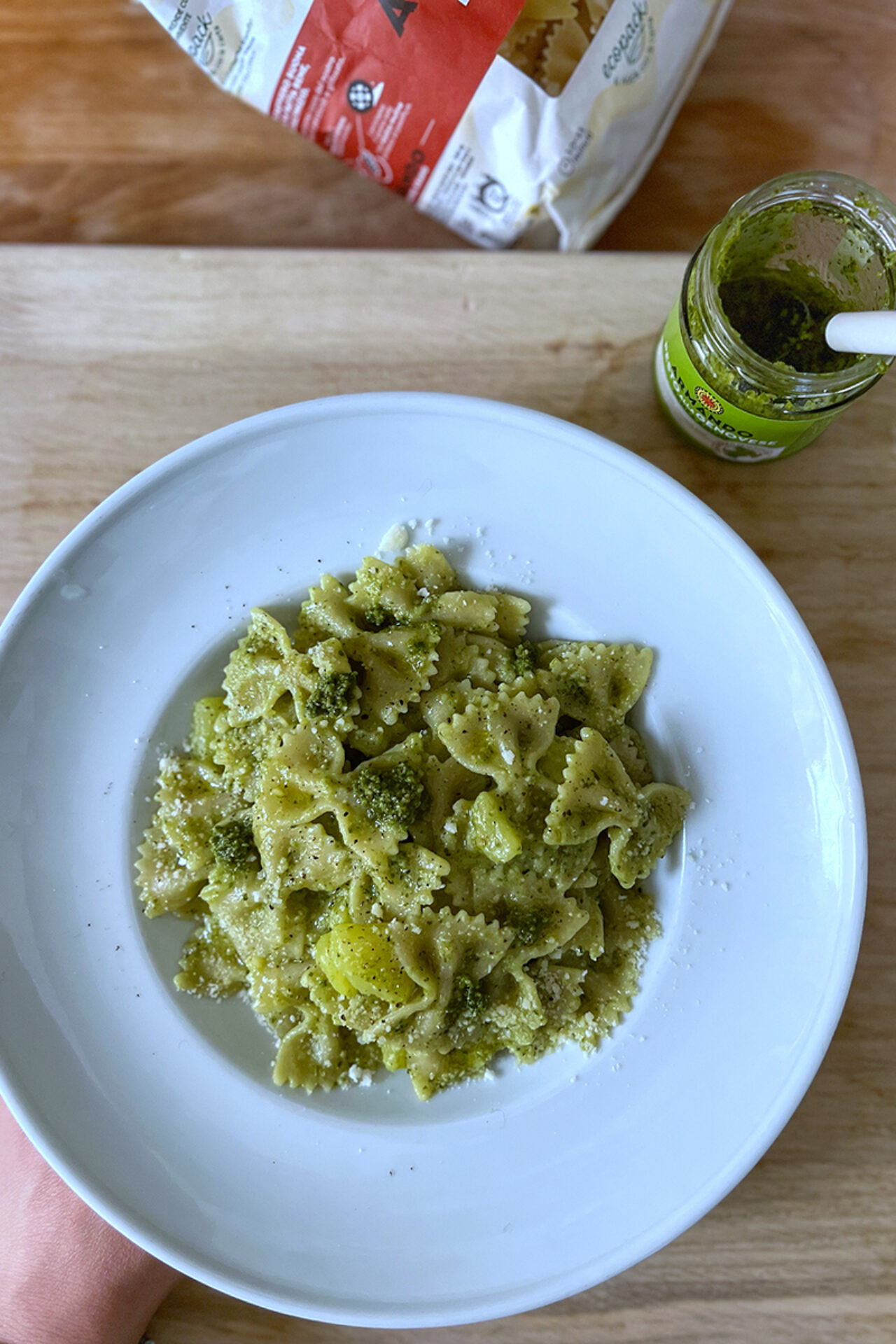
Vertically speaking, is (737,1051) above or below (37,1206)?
above

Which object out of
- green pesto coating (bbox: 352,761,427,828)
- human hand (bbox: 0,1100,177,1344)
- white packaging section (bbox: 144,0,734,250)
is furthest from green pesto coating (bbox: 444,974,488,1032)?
white packaging section (bbox: 144,0,734,250)

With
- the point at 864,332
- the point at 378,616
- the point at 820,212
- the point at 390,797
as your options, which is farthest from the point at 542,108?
the point at 390,797

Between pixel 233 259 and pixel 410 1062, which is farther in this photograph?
pixel 233 259

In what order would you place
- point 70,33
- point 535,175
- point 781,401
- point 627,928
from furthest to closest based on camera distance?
1. point 70,33
2. point 535,175
3. point 627,928
4. point 781,401

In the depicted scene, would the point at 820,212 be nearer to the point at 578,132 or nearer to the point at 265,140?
the point at 578,132

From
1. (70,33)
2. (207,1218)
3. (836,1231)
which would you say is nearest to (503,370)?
(70,33)

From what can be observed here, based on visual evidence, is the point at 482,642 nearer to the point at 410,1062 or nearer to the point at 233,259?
the point at 410,1062

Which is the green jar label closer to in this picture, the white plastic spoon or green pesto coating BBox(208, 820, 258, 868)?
the white plastic spoon
